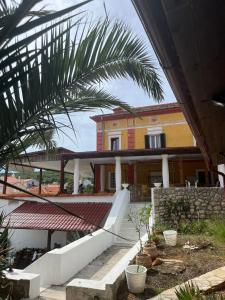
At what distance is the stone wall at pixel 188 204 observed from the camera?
1343 centimetres

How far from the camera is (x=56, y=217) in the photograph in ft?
46.5

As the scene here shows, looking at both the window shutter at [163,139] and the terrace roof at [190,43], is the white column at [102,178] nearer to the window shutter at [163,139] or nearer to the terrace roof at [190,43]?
the window shutter at [163,139]

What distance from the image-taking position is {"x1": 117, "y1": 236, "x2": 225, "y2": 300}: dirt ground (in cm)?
590

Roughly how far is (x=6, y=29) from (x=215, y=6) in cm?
97

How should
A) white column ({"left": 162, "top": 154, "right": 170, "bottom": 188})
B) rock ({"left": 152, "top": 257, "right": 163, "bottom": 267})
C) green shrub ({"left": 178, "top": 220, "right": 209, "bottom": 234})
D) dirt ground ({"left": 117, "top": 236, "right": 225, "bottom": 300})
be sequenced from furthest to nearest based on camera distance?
white column ({"left": 162, "top": 154, "right": 170, "bottom": 188}), green shrub ({"left": 178, "top": 220, "right": 209, "bottom": 234}), rock ({"left": 152, "top": 257, "right": 163, "bottom": 267}), dirt ground ({"left": 117, "top": 236, "right": 225, "bottom": 300})

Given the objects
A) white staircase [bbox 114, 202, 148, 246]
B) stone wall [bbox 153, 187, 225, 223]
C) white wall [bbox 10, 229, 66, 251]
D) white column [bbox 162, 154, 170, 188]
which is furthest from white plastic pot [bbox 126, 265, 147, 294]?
white column [bbox 162, 154, 170, 188]

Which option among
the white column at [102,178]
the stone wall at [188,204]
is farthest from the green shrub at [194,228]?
the white column at [102,178]

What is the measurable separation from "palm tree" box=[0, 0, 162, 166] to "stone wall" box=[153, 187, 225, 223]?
1071cm

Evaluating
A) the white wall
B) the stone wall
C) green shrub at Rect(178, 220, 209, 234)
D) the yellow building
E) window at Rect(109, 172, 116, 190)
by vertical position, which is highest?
the yellow building

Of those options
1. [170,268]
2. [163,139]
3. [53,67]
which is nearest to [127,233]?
[170,268]

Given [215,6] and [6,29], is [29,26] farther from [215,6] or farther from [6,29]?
[215,6]

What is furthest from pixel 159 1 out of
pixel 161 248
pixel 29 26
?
pixel 161 248

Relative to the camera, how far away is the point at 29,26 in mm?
1309

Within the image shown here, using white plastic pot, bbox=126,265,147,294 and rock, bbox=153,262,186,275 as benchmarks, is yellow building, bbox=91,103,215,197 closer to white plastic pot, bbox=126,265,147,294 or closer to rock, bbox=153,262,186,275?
rock, bbox=153,262,186,275
